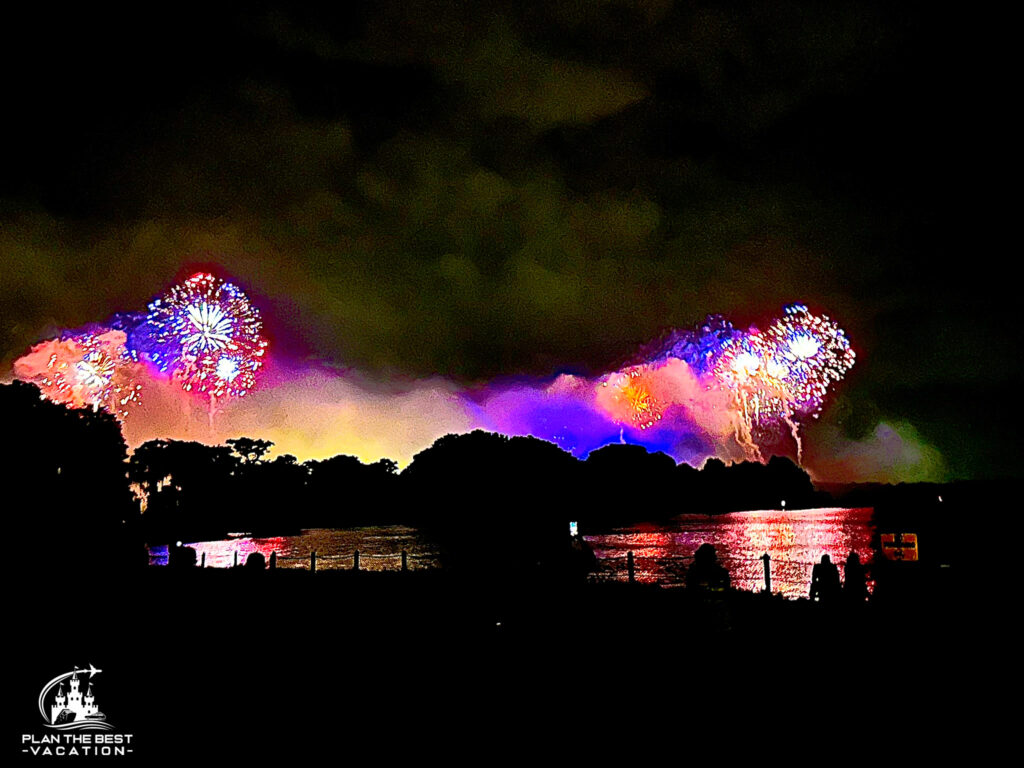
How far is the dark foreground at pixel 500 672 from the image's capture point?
26.8 feet

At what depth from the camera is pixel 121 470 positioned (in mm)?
40969

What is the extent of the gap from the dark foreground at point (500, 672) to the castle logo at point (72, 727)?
181mm

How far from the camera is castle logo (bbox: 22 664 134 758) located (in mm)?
8258

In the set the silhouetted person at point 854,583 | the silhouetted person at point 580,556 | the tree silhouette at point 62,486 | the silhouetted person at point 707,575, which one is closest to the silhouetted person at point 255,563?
the tree silhouette at point 62,486

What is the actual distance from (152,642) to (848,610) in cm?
1536

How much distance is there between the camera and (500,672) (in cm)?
1107

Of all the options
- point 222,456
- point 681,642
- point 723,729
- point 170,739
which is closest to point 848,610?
point 681,642

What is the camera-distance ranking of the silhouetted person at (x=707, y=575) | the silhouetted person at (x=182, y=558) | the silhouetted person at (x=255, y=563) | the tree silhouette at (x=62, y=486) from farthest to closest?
the silhouetted person at (x=255, y=563) → the silhouetted person at (x=182, y=558) → the tree silhouette at (x=62, y=486) → the silhouetted person at (x=707, y=575)

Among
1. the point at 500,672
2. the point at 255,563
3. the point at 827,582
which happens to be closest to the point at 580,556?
the point at 255,563

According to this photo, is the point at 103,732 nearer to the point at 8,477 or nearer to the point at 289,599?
the point at 289,599

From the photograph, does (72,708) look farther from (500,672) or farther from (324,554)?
(324,554)

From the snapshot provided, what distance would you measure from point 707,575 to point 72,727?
56.0ft

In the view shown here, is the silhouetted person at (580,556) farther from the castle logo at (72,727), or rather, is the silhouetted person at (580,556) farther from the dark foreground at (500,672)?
the castle logo at (72,727)

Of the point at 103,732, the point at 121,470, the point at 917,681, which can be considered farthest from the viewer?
the point at 121,470
